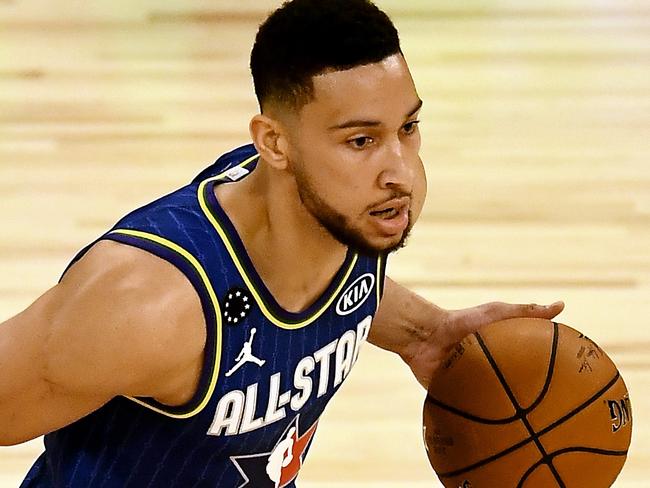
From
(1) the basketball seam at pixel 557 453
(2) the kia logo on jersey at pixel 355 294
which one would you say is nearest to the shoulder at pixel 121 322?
(2) the kia logo on jersey at pixel 355 294

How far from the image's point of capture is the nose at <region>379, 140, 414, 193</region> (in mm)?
1593

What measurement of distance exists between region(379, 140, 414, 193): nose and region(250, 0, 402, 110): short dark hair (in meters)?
0.12

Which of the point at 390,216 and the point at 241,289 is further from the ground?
the point at 390,216

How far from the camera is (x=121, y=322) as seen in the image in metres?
1.52

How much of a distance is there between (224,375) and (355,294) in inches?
12.7

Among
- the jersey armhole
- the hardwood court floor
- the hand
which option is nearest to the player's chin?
the jersey armhole

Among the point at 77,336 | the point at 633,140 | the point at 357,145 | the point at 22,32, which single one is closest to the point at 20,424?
the point at 77,336

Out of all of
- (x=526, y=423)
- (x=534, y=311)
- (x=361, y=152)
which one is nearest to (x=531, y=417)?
(x=526, y=423)

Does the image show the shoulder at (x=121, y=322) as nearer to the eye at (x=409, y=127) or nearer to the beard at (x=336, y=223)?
the beard at (x=336, y=223)

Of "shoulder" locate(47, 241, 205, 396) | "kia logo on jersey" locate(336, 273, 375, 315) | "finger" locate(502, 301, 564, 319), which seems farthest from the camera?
"finger" locate(502, 301, 564, 319)

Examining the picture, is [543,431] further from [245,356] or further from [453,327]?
[245,356]

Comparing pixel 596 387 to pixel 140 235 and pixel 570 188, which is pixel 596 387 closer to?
pixel 140 235

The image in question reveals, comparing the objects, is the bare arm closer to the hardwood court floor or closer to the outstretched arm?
the outstretched arm

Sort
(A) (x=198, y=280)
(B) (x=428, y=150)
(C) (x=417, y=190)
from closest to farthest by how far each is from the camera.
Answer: (A) (x=198, y=280) → (C) (x=417, y=190) → (B) (x=428, y=150)
